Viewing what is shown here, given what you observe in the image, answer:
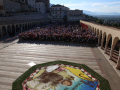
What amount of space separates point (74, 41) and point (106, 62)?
Answer: 31.5 feet

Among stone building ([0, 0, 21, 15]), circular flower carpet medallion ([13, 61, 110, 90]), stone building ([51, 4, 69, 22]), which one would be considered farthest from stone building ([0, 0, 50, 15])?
circular flower carpet medallion ([13, 61, 110, 90])

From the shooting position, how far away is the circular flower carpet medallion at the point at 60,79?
7.44 meters

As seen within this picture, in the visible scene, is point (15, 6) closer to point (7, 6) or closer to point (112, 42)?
point (7, 6)

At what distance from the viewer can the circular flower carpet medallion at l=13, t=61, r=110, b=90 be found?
7442mm

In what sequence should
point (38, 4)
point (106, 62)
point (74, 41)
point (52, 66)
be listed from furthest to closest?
point (38, 4), point (74, 41), point (106, 62), point (52, 66)

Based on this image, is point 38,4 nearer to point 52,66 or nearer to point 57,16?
point 57,16

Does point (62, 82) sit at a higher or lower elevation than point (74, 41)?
lower

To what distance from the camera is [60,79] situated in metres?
8.27

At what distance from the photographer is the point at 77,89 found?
23.4 ft

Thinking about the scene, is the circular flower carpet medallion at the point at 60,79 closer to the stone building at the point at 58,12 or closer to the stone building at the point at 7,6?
the stone building at the point at 7,6

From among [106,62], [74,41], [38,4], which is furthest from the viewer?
[38,4]

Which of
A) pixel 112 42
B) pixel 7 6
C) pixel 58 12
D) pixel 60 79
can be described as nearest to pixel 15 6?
pixel 7 6

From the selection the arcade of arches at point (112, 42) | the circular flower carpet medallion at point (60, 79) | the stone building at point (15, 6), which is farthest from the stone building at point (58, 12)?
the circular flower carpet medallion at point (60, 79)

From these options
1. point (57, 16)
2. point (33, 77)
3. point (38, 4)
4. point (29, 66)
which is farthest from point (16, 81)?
point (38, 4)
